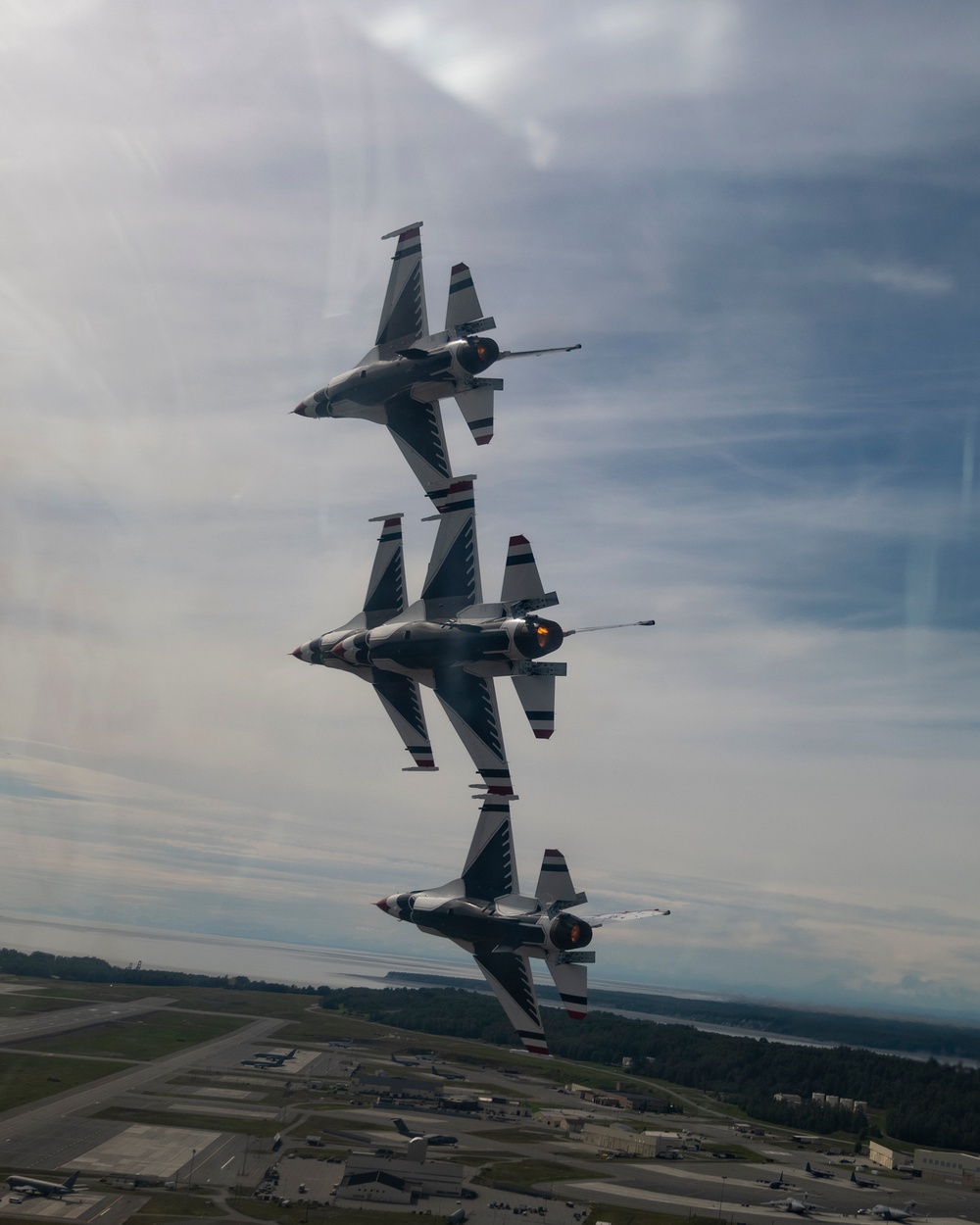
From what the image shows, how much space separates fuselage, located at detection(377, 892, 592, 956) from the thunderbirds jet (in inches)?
171

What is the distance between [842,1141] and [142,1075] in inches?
2313

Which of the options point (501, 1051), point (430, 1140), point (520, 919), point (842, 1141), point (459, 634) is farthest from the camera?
point (501, 1051)

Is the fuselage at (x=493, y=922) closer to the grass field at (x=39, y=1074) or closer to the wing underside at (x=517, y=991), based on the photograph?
the wing underside at (x=517, y=991)

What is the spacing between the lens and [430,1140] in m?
69.9

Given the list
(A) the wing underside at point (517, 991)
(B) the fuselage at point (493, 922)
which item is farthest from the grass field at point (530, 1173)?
(B) the fuselage at point (493, 922)

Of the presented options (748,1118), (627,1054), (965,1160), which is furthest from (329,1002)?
(965,1160)

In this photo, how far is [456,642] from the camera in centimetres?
3772

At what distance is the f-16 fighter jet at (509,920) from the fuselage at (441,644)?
17.3ft

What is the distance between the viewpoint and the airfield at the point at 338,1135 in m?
57.2

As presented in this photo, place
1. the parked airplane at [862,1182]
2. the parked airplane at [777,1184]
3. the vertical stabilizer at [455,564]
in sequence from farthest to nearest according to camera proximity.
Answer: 1. the parked airplane at [862,1182]
2. the parked airplane at [777,1184]
3. the vertical stabilizer at [455,564]

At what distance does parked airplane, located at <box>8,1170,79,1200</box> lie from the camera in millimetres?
54156

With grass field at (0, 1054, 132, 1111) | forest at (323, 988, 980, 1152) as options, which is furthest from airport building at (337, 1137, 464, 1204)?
grass field at (0, 1054, 132, 1111)

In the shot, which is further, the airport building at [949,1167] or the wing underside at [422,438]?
the airport building at [949,1167]

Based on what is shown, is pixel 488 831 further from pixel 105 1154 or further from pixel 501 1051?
pixel 501 1051
